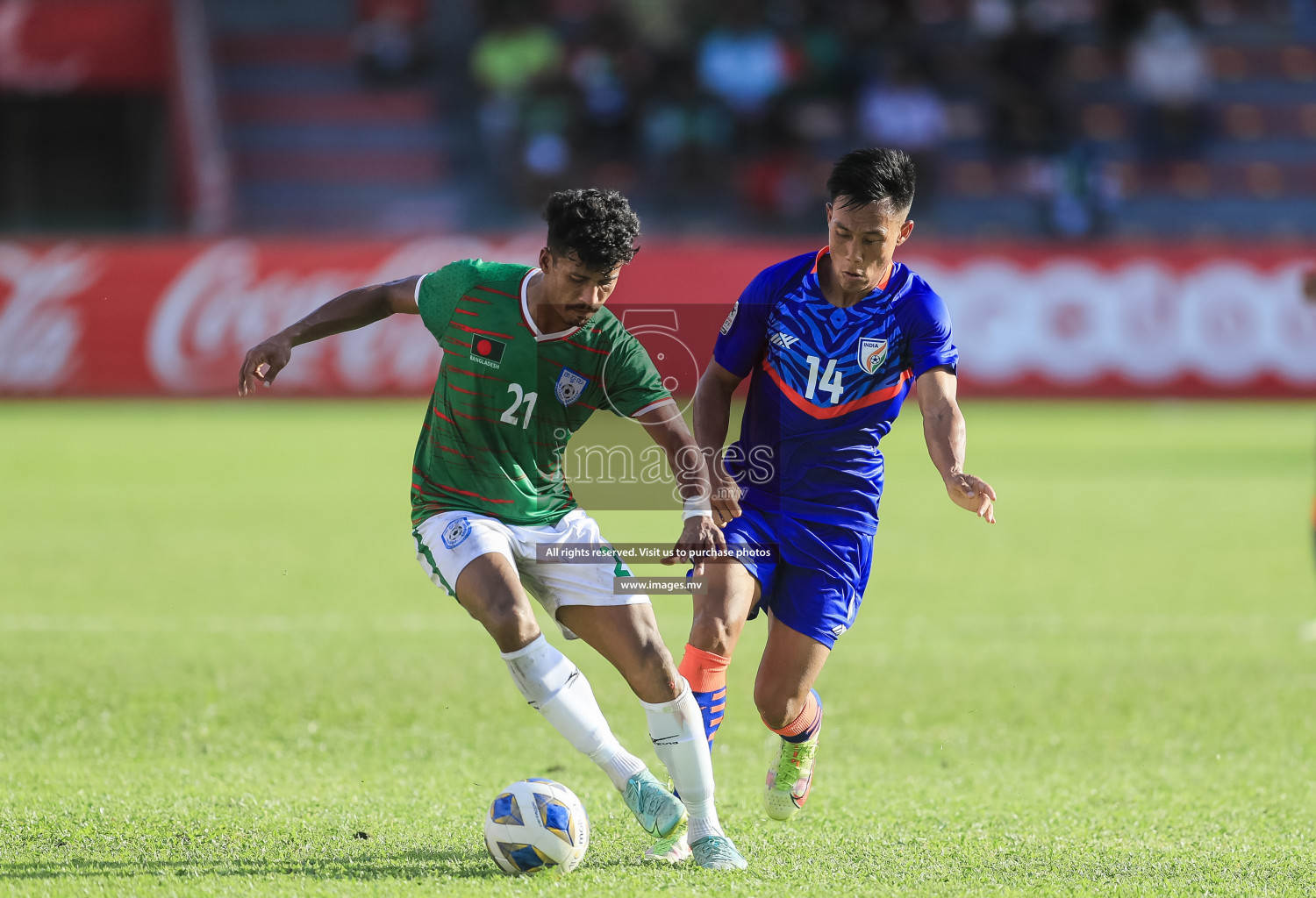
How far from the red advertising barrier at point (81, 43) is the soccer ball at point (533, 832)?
881 inches

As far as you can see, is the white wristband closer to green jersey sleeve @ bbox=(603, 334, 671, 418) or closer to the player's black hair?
green jersey sleeve @ bbox=(603, 334, 671, 418)

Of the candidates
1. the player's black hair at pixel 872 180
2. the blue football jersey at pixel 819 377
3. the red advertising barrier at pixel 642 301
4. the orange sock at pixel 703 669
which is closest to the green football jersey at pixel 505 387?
the blue football jersey at pixel 819 377

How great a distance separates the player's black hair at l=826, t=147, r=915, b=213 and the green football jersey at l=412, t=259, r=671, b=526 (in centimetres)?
83

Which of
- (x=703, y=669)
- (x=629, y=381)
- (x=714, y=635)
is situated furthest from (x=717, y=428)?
(x=703, y=669)

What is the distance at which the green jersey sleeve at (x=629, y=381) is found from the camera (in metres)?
4.72

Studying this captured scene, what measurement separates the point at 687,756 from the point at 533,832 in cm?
53

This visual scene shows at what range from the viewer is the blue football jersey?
5.05 m

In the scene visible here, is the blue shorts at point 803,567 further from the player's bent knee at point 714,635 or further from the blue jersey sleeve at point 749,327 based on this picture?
the blue jersey sleeve at point 749,327

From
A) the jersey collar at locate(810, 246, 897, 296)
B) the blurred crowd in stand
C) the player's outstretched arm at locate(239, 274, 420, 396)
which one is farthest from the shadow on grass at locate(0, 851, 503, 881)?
the blurred crowd in stand

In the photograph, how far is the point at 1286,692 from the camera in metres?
7.25

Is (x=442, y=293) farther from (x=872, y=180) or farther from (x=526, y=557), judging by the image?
(x=872, y=180)

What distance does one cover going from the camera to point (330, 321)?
479 centimetres

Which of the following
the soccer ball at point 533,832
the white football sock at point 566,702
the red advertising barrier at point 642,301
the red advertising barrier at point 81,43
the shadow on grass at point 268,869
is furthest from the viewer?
the red advertising barrier at point 81,43

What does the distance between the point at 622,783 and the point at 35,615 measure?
5.12m
